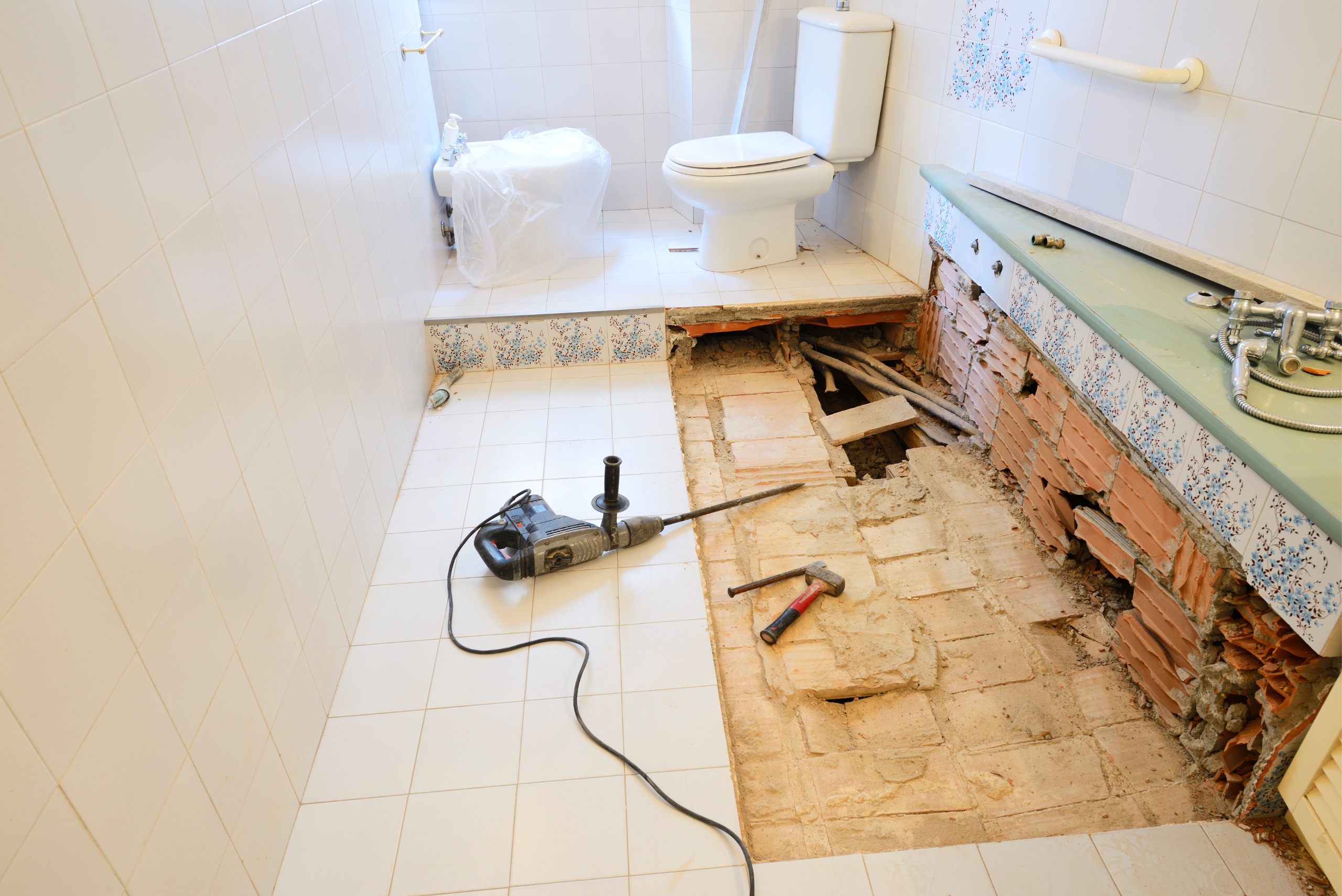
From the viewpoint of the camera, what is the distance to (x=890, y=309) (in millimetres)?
3357

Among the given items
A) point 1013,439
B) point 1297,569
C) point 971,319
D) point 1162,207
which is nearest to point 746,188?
point 971,319

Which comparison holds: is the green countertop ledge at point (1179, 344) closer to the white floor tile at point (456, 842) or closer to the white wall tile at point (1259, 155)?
the white wall tile at point (1259, 155)

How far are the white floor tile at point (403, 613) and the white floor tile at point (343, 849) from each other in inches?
18.0

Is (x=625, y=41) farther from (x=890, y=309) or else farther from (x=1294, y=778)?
(x=1294, y=778)

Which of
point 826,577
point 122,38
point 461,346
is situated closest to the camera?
point 122,38

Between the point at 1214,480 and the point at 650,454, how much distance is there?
1614 millimetres

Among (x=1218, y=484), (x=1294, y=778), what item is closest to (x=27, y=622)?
(x=1218, y=484)

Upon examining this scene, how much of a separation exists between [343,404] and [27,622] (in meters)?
1.22

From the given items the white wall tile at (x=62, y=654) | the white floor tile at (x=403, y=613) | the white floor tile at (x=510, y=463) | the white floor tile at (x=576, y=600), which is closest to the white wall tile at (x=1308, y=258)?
the white floor tile at (x=576, y=600)

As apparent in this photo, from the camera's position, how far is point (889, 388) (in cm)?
317

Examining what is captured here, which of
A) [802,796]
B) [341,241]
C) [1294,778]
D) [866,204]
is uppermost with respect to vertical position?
[341,241]

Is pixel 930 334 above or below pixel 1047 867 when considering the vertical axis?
above

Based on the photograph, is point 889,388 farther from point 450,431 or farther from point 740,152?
point 450,431

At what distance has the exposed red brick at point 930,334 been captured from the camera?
3.20m
